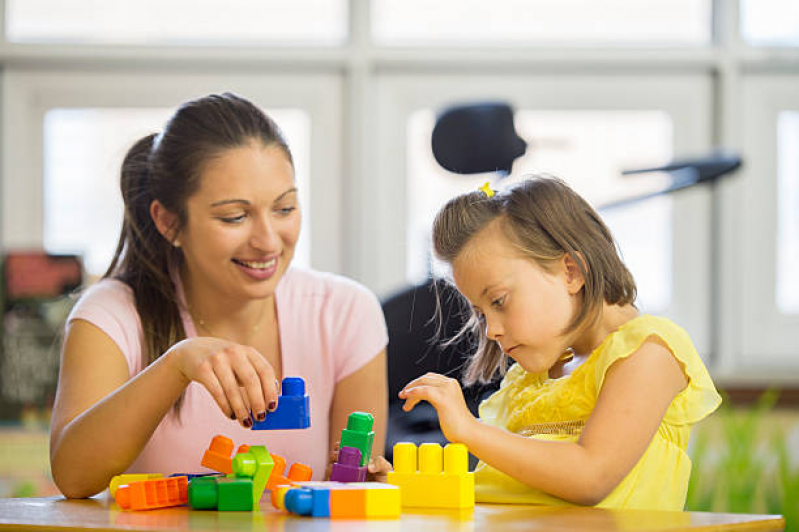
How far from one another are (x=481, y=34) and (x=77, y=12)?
3.93ft

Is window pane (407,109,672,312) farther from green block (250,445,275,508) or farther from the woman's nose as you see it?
green block (250,445,275,508)

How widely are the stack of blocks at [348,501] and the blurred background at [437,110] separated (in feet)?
6.02

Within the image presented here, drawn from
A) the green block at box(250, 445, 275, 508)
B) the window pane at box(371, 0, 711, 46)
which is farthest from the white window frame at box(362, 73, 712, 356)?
the green block at box(250, 445, 275, 508)

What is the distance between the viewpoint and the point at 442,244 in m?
1.20

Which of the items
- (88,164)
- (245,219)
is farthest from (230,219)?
(88,164)

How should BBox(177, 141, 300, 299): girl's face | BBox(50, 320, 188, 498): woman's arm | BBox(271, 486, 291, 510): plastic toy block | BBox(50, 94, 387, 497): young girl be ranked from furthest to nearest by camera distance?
BBox(177, 141, 300, 299): girl's face < BBox(50, 94, 387, 497): young girl < BBox(50, 320, 188, 498): woman's arm < BBox(271, 486, 291, 510): plastic toy block

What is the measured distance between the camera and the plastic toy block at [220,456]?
0.99m

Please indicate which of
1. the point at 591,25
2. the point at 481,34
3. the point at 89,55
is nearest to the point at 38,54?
the point at 89,55

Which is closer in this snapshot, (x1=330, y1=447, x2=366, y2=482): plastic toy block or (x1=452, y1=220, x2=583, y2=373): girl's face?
(x1=330, y1=447, x2=366, y2=482): plastic toy block

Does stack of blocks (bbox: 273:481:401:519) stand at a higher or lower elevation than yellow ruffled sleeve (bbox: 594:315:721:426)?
lower

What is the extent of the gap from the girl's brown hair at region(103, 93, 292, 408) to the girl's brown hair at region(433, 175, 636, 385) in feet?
1.10

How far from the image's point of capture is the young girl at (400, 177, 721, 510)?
100cm

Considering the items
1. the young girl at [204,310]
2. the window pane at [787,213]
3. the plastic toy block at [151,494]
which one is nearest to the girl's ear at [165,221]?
the young girl at [204,310]

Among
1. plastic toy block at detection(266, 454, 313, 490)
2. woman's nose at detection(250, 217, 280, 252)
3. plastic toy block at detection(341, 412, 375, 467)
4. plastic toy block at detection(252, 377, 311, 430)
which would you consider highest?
woman's nose at detection(250, 217, 280, 252)
